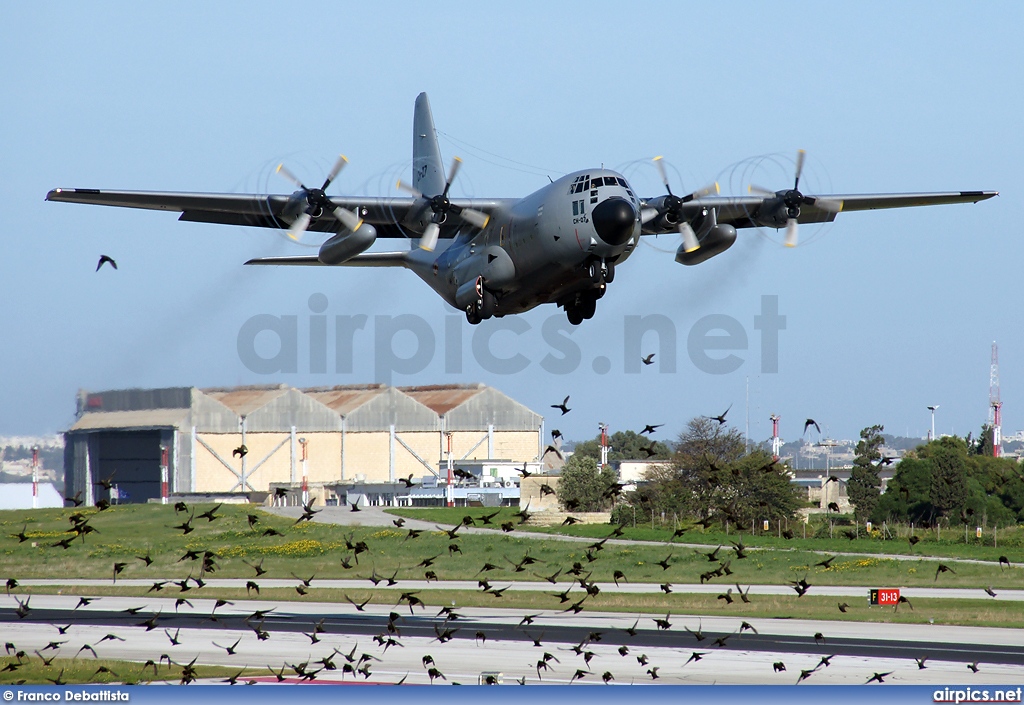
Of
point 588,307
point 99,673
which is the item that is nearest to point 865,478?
point 588,307

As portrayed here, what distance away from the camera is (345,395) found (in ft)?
324

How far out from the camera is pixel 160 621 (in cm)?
3741

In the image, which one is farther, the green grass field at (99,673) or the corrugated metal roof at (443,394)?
the corrugated metal roof at (443,394)

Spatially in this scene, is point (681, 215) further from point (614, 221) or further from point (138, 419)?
point (138, 419)

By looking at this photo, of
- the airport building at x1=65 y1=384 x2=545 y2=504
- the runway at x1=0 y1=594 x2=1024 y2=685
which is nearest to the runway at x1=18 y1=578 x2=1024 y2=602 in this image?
the runway at x1=0 y1=594 x2=1024 y2=685

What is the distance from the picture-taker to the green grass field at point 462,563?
42.3 metres

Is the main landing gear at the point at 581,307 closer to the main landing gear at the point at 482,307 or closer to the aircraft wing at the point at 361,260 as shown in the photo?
the main landing gear at the point at 482,307

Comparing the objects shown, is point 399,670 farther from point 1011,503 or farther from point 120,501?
point 120,501

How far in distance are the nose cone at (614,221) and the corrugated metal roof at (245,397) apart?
61.9 m

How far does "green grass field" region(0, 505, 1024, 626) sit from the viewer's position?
139ft

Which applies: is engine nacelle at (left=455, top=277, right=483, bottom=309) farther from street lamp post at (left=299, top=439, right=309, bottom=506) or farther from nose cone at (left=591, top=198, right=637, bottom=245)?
street lamp post at (left=299, top=439, right=309, bottom=506)

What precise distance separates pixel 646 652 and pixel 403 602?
16501 mm

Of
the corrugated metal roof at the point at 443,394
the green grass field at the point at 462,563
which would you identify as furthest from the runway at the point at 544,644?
the corrugated metal roof at the point at 443,394

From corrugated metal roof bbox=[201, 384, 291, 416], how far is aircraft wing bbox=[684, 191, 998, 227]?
57.5 metres
